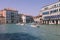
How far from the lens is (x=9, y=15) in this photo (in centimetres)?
8956

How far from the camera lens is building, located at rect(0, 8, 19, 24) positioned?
290 feet

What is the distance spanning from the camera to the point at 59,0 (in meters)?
61.0

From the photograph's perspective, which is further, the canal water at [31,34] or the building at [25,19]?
the building at [25,19]

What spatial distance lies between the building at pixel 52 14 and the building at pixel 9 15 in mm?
26963

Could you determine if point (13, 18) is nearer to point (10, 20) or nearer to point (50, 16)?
point (10, 20)

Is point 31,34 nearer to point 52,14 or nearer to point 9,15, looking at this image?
point 52,14

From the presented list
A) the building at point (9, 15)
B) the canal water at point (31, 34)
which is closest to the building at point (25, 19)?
the building at point (9, 15)

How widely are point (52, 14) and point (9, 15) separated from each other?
35.1m

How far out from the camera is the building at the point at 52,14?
2287 inches

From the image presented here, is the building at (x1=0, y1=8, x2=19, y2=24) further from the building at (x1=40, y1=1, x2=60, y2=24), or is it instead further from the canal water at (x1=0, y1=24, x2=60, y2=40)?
the canal water at (x1=0, y1=24, x2=60, y2=40)

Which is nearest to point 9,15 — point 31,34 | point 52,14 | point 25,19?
point 25,19

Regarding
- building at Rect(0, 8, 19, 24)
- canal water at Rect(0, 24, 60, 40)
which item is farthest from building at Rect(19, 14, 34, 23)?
canal water at Rect(0, 24, 60, 40)

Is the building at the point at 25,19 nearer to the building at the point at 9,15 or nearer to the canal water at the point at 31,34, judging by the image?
the building at the point at 9,15

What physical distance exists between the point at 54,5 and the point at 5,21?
36.0m
